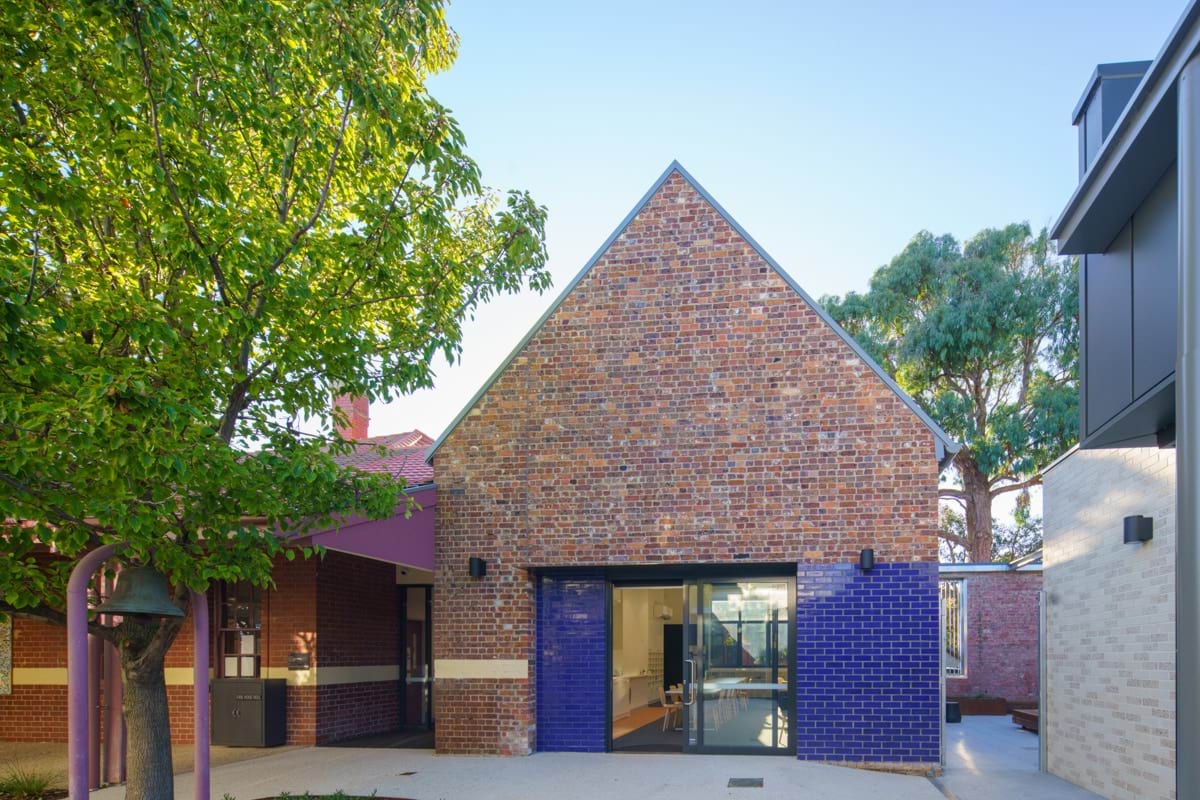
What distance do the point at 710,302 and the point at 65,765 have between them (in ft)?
33.8

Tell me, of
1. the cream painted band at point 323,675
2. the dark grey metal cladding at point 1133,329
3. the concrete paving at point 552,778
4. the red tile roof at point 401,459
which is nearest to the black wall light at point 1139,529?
the dark grey metal cladding at point 1133,329

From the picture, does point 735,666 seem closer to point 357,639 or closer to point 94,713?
point 357,639

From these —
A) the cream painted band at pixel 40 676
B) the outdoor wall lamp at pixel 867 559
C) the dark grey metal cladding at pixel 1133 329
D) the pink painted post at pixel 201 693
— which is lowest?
the cream painted band at pixel 40 676

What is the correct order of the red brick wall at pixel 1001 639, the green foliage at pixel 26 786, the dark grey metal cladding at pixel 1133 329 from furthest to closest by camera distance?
1. the red brick wall at pixel 1001 639
2. the green foliage at pixel 26 786
3. the dark grey metal cladding at pixel 1133 329

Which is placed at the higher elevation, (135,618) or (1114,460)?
(1114,460)

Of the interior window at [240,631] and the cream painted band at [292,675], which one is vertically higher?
the interior window at [240,631]

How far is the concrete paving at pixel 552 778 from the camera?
1036cm

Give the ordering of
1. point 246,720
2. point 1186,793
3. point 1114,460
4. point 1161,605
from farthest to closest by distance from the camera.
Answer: point 246,720 → point 1114,460 → point 1161,605 → point 1186,793

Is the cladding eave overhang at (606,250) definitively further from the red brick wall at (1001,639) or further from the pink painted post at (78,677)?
the red brick wall at (1001,639)

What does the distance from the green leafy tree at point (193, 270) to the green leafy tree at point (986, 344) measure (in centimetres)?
1906

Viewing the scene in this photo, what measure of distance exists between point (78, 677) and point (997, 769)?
10.7m

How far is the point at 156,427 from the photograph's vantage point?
684cm

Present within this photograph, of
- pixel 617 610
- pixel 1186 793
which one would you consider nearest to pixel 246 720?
pixel 617 610

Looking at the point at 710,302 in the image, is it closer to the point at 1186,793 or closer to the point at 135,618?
the point at 135,618
